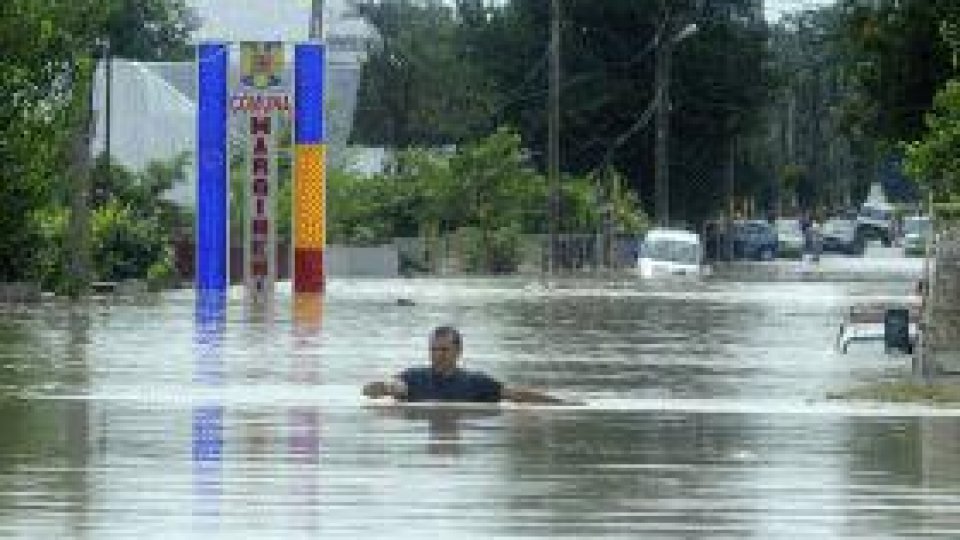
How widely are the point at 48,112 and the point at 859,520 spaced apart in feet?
99.8

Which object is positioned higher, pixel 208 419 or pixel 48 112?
pixel 48 112

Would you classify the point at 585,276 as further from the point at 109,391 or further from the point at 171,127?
the point at 109,391

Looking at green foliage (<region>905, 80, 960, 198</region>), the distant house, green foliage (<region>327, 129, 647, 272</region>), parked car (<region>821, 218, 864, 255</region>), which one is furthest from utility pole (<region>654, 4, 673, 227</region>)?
green foliage (<region>905, 80, 960, 198</region>)

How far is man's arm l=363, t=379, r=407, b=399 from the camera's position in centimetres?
2441

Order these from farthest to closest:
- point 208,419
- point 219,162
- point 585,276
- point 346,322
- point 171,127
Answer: point 171,127, point 585,276, point 219,162, point 346,322, point 208,419

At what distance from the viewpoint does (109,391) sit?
87.1ft

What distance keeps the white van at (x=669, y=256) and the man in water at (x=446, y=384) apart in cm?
5864

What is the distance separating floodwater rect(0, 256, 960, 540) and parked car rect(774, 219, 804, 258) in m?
82.3

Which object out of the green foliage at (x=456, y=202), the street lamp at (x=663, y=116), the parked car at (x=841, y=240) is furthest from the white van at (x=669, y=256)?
the parked car at (x=841, y=240)

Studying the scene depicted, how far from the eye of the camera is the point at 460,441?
20.8m

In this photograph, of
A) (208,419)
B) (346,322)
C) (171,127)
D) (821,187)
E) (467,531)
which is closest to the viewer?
(467,531)

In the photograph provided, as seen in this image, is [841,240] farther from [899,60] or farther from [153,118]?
[899,60]

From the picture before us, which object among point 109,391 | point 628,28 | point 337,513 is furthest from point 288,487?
point 628,28

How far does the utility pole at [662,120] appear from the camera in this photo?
346 ft
